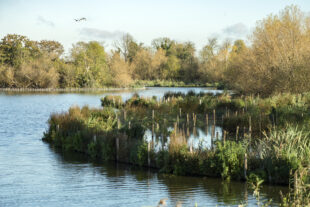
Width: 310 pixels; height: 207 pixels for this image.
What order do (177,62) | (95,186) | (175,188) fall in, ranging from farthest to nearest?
(177,62) → (95,186) → (175,188)

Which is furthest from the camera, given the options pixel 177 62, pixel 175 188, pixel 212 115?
pixel 177 62

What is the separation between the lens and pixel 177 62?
305ft

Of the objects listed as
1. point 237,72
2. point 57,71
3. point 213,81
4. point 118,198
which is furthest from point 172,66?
point 118,198

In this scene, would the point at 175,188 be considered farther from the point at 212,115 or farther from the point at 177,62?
the point at 177,62

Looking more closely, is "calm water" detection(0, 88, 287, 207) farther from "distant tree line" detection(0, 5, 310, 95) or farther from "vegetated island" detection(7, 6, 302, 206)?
"distant tree line" detection(0, 5, 310, 95)

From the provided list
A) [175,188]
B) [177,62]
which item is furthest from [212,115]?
[177,62]

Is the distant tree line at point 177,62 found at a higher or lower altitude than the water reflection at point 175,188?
higher

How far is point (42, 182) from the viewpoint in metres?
12.7

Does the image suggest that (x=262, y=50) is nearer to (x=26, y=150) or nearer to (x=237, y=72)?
(x=237, y=72)

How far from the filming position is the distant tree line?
2967cm

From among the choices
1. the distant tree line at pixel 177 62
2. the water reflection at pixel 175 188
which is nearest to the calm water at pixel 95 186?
the water reflection at pixel 175 188

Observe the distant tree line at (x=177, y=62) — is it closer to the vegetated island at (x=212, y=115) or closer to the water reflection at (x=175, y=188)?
the vegetated island at (x=212, y=115)

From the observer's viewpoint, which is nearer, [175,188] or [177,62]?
[175,188]

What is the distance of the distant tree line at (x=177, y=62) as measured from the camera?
97.3ft
